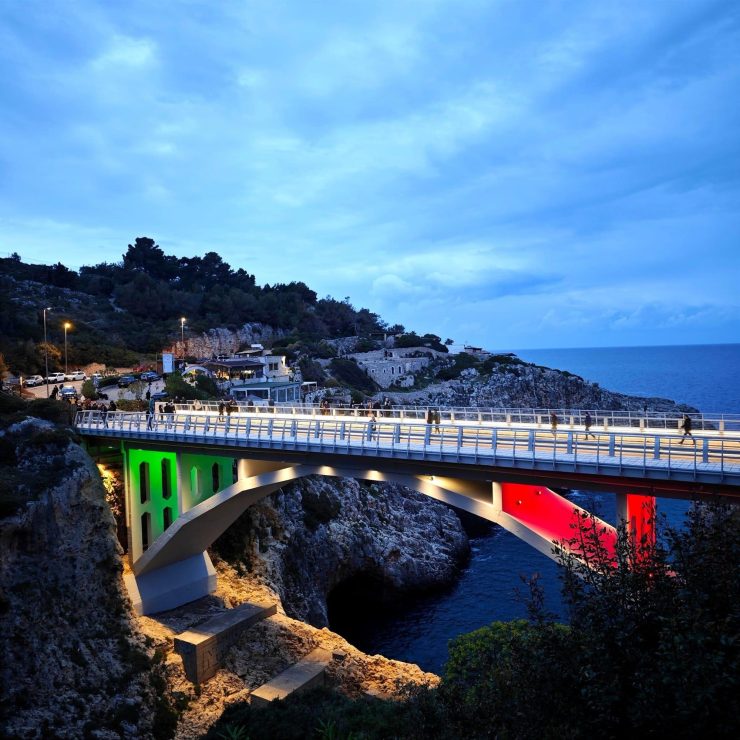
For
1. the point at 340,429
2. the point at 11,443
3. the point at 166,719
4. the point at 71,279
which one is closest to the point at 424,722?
the point at 340,429

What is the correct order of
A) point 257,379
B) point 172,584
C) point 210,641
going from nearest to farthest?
point 210,641 < point 172,584 < point 257,379

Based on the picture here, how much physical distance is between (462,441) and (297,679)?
1454 centimetres

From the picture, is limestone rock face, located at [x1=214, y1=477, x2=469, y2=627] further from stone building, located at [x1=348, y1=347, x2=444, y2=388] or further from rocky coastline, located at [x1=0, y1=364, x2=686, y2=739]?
stone building, located at [x1=348, y1=347, x2=444, y2=388]

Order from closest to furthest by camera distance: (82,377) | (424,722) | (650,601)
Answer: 1. (650,601)
2. (424,722)
3. (82,377)

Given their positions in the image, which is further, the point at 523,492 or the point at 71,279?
the point at 71,279

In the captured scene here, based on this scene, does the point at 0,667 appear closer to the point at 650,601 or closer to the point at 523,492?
the point at 523,492

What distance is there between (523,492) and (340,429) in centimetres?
738

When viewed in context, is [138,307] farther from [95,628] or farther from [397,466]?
[397,466]

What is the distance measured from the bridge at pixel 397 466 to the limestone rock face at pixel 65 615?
11.7 ft

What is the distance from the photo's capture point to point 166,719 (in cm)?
2356

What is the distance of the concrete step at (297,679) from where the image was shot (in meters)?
24.0

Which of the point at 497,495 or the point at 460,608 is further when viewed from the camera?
the point at 460,608

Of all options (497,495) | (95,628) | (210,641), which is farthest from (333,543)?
(497,495)

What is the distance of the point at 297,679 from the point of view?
83.4 feet
